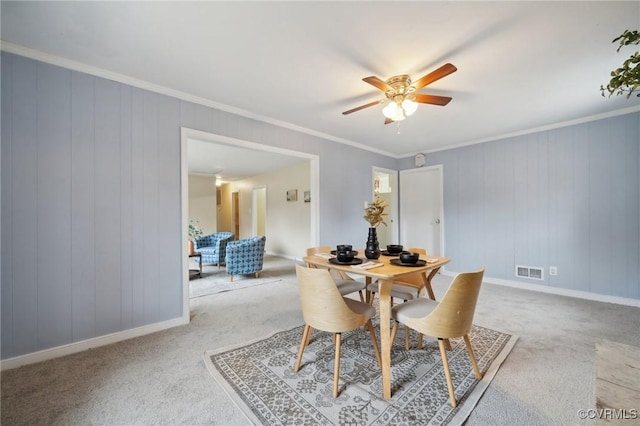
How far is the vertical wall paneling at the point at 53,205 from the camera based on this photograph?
2.05 metres

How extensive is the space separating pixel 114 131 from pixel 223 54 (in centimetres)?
124

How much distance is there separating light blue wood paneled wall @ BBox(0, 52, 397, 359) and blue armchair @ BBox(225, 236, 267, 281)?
1604mm

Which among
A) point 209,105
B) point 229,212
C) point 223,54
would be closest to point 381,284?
point 223,54

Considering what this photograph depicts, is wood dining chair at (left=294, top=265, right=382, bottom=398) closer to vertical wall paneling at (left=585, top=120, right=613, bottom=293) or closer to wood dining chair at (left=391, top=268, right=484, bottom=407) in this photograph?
wood dining chair at (left=391, top=268, right=484, bottom=407)

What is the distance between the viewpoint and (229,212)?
948cm

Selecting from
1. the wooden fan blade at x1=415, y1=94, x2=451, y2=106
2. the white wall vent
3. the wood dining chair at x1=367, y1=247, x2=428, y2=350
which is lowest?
the white wall vent

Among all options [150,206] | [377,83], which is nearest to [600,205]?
[377,83]

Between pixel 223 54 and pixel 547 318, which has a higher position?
pixel 223 54

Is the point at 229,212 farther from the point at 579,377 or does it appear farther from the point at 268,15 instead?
the point at 579,377

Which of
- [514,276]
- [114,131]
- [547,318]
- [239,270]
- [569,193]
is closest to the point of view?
[114,131]

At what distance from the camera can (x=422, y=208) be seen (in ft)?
17.2

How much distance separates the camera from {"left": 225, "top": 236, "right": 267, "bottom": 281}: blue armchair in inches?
170

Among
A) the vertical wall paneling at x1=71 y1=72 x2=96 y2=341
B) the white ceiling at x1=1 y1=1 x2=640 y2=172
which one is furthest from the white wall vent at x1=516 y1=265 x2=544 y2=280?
the vertical wall paneling at x1=71 y1=72 x2=96 y2=341

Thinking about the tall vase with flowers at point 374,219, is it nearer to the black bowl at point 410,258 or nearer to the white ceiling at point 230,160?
the black bowl at point 410,258
